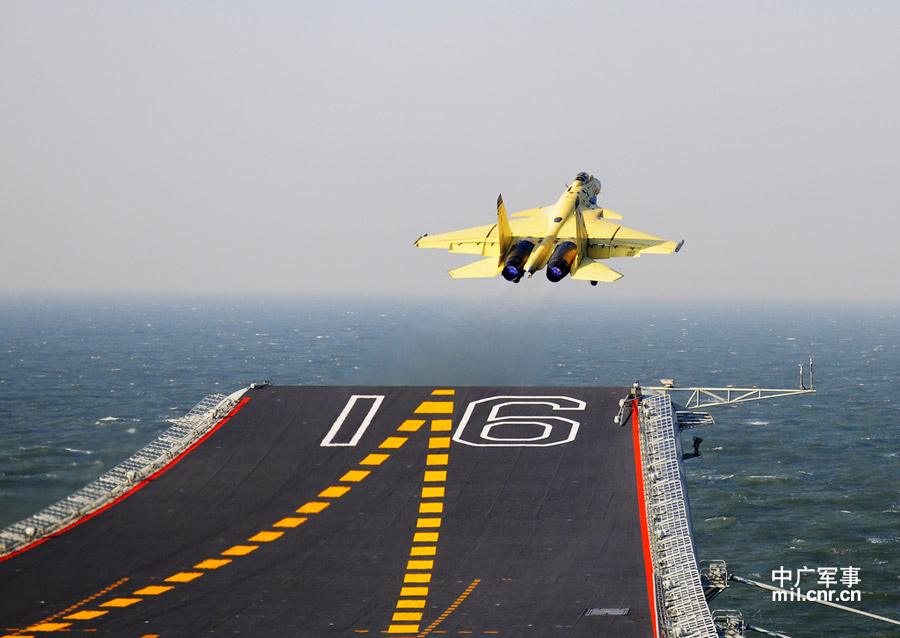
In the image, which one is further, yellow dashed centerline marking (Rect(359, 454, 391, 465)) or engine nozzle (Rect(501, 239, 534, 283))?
yellow dashed centerline marking (Rect(359, 454, 391, 465))

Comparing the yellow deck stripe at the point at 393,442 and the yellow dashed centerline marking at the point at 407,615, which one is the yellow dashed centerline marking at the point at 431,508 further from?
the yellow dashed centerline marking at the point at 407,615

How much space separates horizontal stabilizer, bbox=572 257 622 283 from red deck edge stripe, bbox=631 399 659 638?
12.8 m

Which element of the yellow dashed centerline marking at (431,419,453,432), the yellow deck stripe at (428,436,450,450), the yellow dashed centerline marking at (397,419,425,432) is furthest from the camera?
the yellow dashed centerline marking at (397,419,425,432)

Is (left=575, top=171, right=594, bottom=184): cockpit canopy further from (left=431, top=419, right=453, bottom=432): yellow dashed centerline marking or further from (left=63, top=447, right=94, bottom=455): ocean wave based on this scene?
(left=63, top=447, right=94, bottom=455): ocean wave

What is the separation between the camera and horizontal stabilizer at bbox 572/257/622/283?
2380 inches

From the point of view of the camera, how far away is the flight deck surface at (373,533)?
150 feet

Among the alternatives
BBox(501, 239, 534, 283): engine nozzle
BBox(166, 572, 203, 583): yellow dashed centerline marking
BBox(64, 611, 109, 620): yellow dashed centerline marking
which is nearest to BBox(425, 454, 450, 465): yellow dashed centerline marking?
BBox(501, 239, 534, 283): engine nozzle

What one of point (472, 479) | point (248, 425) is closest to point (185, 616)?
point (472, 479)

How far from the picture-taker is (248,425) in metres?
73.0

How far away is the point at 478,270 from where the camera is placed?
61.7 metres

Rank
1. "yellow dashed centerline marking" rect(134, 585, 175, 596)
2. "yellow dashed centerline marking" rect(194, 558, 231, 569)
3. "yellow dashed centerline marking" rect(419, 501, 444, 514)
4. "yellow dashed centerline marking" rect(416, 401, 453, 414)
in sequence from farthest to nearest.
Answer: "yellow dashed centerline marking" rect(416, 401, 453, 414) → "yellow dashed centerline marking" rect(419, 501, 444, 514) → "yellow dashed centerline marking" rect(194, 558, 231, 569) → "yellow dashed centerline marking" rect(134, 585, 175, 596)

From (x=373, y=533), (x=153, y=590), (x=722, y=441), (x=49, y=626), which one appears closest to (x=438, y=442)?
(x=373, y=533)

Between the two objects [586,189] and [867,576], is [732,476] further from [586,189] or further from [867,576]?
[586,189]

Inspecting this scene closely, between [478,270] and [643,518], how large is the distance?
749 inches
